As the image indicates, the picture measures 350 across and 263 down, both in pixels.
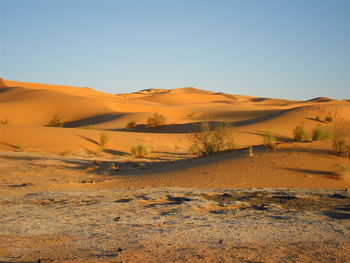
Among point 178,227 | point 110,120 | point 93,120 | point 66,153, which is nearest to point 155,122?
point 110,120

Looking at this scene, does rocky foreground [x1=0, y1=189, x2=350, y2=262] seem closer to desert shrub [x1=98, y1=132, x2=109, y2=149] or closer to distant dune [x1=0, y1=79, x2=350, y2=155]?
desert shrub [x1=98, y1=132, x2=109, y2=149]

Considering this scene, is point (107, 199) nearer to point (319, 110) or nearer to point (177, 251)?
point (177, 251)

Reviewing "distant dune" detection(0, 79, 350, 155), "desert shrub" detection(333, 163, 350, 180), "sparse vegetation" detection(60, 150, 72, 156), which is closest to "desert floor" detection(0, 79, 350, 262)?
"desert shrub" detection(333, 163, 350, 180)

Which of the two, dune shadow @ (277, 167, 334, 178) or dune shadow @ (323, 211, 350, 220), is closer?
dune shadow @ (323, 211, 350, 220)

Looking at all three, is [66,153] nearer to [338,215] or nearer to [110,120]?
[338,215]

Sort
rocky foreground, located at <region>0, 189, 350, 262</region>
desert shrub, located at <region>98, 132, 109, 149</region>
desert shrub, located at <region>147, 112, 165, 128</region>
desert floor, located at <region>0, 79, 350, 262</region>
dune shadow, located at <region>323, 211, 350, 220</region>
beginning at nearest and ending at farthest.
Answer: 1. rocky foreground, located at <region>0, 189, 350, 262</region>
2. desert floor, located at <region>0, 79, 350, 262</region>
3. dune shadow, located at <region>323, 211, 350, 220</region>
4. desert shrub, located at <region>98, 132, 109, 149</region>
5. desert shrub, located at <region>147, 112, 165, 128</region>

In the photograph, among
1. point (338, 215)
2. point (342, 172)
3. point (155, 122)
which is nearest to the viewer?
point (338, 215)

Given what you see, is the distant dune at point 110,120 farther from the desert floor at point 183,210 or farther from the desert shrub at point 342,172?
the desert shrub at point 342,172

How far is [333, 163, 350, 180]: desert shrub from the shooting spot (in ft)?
38.2

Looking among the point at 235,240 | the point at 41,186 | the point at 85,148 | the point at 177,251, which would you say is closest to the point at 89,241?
the point at 177,251

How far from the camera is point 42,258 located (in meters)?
4.82

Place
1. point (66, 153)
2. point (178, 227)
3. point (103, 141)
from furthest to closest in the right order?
point (103, 141) → point (66, 153) → point (178, 227)

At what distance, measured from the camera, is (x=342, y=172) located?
11.8 meters

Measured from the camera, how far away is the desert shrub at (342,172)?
11648 millimetres
